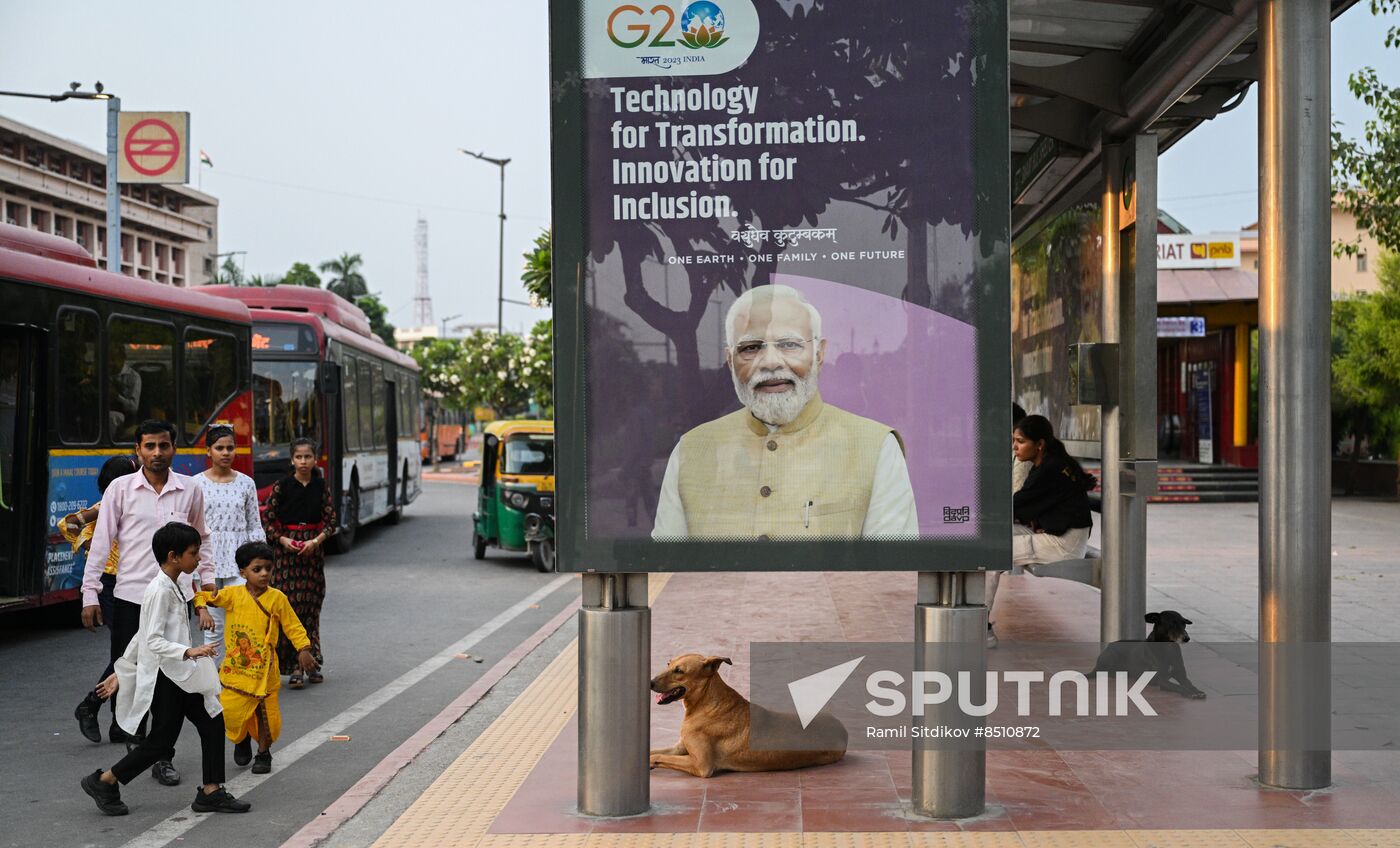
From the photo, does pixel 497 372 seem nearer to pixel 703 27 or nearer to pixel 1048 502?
pixel 1048 502

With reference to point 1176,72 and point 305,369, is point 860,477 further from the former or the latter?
point 305,369

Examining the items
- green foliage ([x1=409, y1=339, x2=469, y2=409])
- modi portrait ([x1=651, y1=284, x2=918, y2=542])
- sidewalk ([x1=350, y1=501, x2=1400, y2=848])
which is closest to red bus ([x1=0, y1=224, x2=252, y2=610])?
sidewalk ([x1=350, y1=501, x2=1400, y2=848])

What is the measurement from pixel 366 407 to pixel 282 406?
142 inches

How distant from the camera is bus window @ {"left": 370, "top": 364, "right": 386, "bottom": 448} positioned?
2245cm

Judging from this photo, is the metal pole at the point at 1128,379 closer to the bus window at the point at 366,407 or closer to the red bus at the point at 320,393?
the red bus at the point at 320,393

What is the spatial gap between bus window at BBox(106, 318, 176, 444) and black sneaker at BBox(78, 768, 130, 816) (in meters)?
6.56

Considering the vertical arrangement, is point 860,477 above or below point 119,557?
above

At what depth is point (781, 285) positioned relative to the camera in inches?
214

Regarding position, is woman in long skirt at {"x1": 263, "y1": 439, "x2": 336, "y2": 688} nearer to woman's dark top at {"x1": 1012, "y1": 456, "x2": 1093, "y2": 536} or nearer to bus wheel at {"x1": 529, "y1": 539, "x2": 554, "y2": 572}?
woman's dark top at {"x1": 1012, "y1": 456, "x2": 1093, "y2": 536}

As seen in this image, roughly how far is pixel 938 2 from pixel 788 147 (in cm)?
81

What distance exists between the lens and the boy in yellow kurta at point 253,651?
6711mm

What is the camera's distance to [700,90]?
547 centimetres

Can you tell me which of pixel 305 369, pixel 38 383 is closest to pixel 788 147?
pixel 38 383

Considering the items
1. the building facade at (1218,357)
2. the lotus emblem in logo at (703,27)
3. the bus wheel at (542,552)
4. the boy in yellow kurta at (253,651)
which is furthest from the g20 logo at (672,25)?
the building facade at (1218,357)
